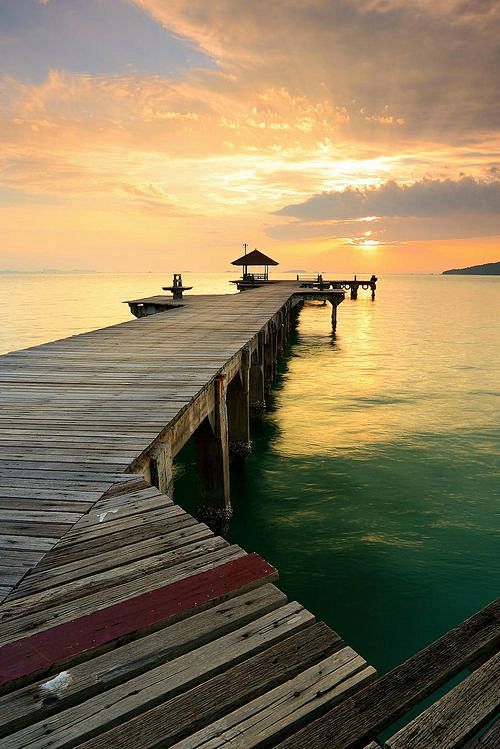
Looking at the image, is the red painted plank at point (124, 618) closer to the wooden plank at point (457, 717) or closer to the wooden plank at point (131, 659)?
the wooden plank at point (131, 659)

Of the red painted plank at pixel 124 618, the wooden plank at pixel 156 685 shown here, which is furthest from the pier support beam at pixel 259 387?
the wooden plank at pixel 156 685

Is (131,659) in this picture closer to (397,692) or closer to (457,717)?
(397,692)

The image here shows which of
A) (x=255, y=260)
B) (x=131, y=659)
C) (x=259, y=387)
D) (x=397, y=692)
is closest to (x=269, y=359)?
(x=259, y=387)

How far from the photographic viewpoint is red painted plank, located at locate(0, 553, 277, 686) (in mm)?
2166

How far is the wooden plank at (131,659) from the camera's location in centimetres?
195

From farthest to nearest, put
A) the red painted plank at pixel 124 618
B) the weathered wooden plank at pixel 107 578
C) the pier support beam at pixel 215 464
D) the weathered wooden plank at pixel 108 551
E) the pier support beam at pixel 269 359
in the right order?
1. the pier support beam at pixel 269 359
2. the pier support beam at pixel 215 464
3. the weathered wooden plank at pixel 108 551
4. the weathered wooden plank at pixel 107 578
5. the red painted plank at pixel 124 618

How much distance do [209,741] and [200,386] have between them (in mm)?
4977

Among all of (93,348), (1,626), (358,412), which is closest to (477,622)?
(1,626)

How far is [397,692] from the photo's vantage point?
6.66 feet

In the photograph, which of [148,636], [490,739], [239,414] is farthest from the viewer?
[239,414]

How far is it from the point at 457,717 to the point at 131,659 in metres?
1.35

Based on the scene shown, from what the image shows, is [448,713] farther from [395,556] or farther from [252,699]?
[395,556]

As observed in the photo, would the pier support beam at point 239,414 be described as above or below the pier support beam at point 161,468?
below

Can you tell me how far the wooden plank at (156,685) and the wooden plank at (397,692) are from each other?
0.44 metres
